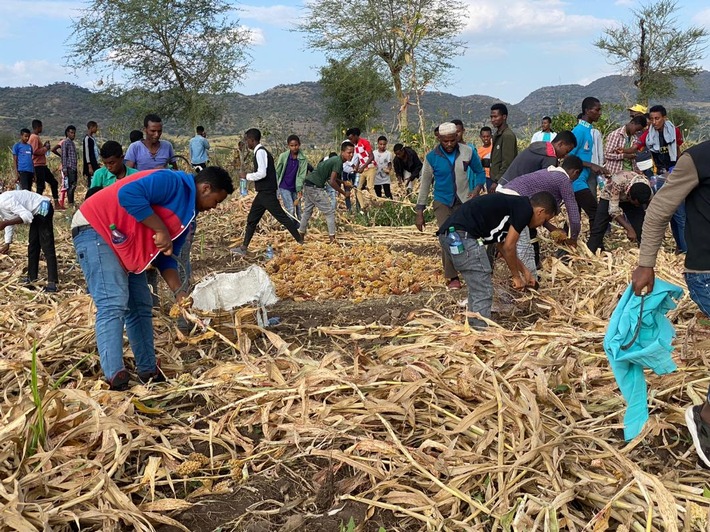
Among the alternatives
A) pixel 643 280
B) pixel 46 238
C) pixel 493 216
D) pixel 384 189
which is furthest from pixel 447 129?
pixel 384 189

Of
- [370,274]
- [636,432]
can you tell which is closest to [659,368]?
[636,432]

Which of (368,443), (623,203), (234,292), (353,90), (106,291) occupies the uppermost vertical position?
(353,90)

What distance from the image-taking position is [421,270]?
671 cm

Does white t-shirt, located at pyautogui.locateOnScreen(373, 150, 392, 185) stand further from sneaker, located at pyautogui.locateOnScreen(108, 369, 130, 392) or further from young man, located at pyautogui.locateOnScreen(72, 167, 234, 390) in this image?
sneaker, located at pyautogui.locateOnScreen(108, 369, 130, 392)

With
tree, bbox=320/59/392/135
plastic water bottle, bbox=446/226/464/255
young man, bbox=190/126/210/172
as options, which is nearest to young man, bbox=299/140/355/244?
young man, bbox=190/126/210/172

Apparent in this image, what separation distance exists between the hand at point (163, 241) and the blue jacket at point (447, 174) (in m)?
3.12

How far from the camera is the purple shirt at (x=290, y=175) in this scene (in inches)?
349

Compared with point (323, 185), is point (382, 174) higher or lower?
higher

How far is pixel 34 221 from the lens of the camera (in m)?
6.23

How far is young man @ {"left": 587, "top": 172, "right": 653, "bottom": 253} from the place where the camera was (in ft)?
19.8

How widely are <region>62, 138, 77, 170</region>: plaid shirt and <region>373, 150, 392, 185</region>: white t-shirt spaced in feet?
19.8

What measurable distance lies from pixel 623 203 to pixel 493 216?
2562 millimetres

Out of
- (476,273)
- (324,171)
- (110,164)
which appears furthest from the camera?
(324,171)

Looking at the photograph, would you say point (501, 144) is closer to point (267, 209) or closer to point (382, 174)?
point (267, 209)
